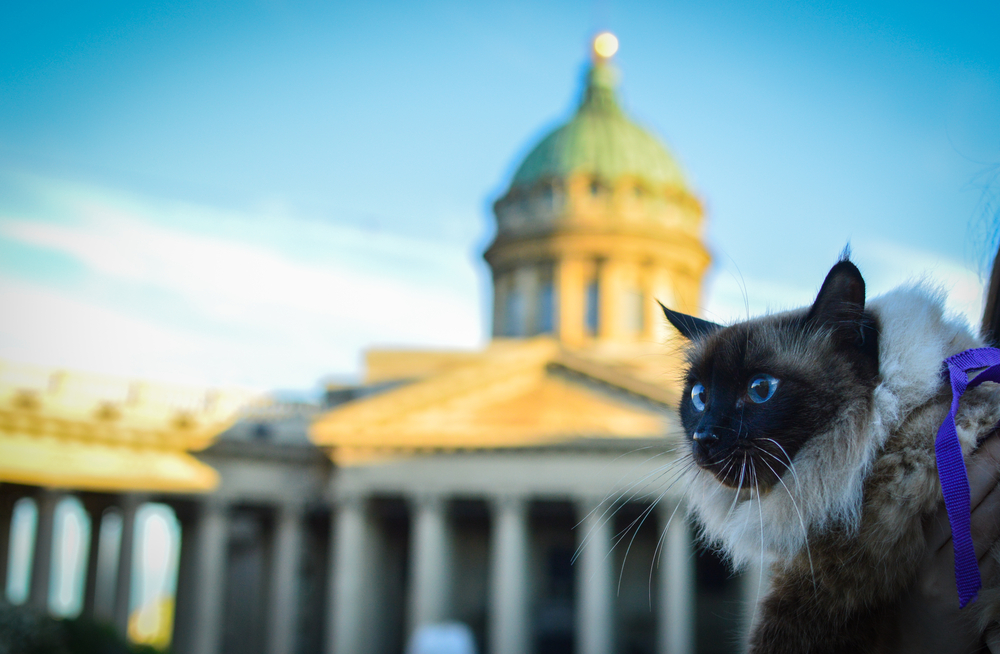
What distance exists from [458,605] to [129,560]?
1125 cm

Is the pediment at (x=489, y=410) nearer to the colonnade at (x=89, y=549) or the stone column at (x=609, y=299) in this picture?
the colonnade at (x=89, y=549)

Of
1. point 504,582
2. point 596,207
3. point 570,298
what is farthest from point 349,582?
point 596,207

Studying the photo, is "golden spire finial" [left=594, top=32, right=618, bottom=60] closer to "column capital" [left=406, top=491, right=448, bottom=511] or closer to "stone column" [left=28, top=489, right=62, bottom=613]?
"column capital" [left=406, top=491, right=448, bottom=511]

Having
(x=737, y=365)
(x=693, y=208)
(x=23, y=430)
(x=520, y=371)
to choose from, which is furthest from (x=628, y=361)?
(x=737, y=365)

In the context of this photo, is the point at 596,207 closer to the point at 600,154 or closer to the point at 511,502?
the point at 600,154

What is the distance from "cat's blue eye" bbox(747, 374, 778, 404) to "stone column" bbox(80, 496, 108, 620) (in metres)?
31.9

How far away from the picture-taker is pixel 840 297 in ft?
5.31

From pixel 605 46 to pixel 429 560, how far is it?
37922 mm

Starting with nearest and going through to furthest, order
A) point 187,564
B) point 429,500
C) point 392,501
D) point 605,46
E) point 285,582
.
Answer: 1. point 429,500
2. point 285,582
3. point 392,501
4. point 187,564
5. point 605,46

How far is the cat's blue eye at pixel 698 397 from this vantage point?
1.84m

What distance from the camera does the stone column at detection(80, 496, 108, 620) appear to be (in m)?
30.2

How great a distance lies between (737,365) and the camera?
1738 mm

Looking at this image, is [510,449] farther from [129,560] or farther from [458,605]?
[129,560]

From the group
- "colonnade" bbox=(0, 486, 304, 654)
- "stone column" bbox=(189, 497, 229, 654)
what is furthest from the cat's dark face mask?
"stone column" bbox=(189, 497, 229, 654)
